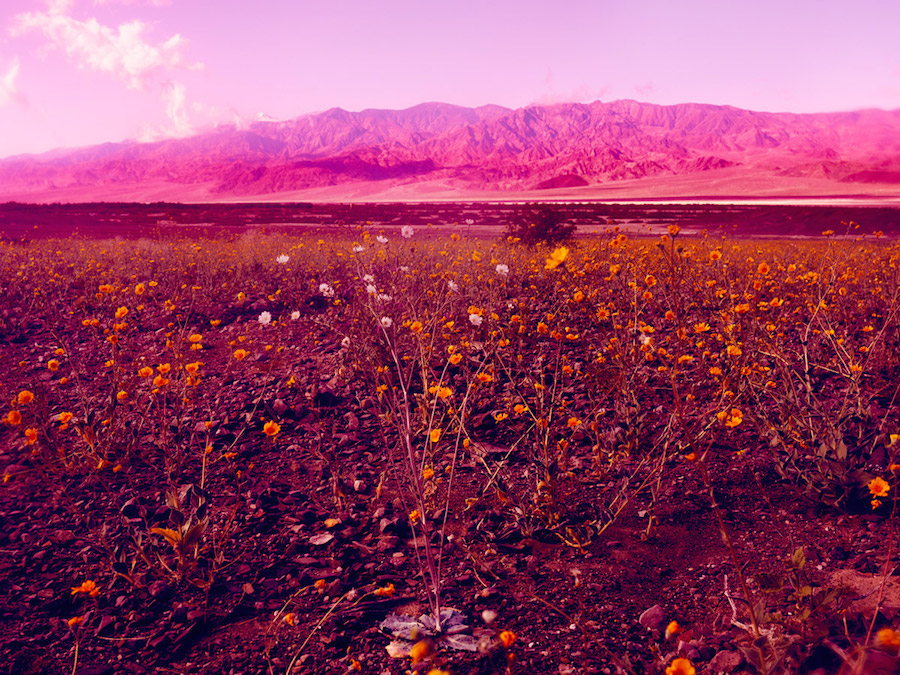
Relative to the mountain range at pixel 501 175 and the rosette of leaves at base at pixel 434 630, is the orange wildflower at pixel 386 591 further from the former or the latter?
the mountain range at pixel 501 175

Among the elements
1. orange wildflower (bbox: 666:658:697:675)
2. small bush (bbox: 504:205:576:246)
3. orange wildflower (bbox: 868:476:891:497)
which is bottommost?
orange wildflower (bbox: 666:658:697:675)

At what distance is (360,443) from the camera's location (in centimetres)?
300

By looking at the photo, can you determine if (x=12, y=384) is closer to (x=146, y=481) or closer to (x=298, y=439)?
(x=146, y=481)

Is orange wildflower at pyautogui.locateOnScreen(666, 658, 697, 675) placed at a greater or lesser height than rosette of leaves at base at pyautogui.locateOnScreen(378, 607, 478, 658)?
greater

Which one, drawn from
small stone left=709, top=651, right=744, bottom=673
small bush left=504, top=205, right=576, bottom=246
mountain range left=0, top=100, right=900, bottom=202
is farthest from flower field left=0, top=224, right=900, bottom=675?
mountain range left=0, top=100, right=900, bottom=202

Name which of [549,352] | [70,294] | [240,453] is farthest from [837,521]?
[70,294]

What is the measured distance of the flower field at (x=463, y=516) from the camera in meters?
1.63

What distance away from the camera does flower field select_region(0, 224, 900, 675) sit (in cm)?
163

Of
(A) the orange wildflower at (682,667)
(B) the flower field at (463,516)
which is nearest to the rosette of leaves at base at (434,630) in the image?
(B) the flower field at (463,516)

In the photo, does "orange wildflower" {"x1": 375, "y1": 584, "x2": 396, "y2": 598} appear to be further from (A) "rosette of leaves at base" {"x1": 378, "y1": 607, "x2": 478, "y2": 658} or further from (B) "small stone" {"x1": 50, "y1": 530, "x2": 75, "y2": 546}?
(B) "small stone" {"x1": 50, "y1": 530, "x2": 75, "y2": 546}

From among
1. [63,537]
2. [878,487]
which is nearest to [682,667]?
[878,487]

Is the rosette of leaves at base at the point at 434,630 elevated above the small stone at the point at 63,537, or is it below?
below

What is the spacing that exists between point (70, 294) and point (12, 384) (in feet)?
11.1

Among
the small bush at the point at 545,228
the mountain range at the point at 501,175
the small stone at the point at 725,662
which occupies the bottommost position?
the small stone at the point at 725,662
